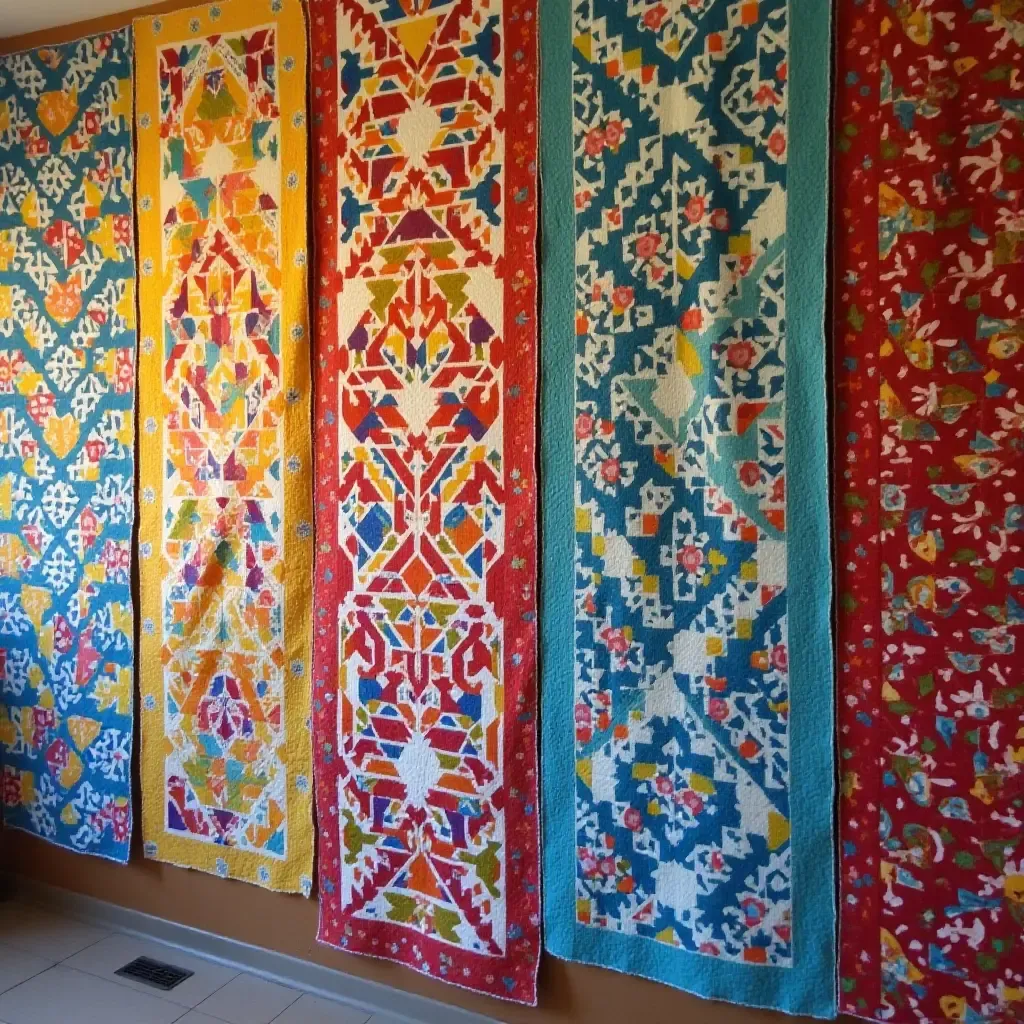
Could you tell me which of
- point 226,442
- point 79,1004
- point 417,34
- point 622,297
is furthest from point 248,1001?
point 417,34

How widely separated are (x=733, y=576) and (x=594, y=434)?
1.34ft

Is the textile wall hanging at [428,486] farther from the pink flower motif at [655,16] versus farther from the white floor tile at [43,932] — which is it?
the white floor tile at [43,932]

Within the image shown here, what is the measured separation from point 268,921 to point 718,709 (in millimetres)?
1367

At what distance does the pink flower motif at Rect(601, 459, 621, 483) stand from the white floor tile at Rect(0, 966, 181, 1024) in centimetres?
167

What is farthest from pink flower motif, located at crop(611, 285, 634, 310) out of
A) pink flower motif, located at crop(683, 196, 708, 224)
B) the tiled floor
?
the tiled floor

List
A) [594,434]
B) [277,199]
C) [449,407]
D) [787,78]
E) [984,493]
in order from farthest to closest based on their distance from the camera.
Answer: [277,199] → [449,407] → [594,434] → [787,78] → [984,493]

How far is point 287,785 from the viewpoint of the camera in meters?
2.10

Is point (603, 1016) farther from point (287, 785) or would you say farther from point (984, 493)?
point (984, 493)

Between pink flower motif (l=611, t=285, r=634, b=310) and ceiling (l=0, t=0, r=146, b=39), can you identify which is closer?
pink flower motif (l=611, t=285, r=634, b=310)

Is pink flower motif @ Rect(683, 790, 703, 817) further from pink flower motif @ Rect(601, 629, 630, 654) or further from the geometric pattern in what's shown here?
pink flower motif @ Rect(601, 629, 630, 654)

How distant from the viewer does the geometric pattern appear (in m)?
1.60

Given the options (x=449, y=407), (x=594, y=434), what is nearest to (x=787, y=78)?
(x=594, y=434)

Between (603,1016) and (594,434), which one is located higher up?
(594,434)

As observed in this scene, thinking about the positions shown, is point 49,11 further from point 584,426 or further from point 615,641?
point 615,641
